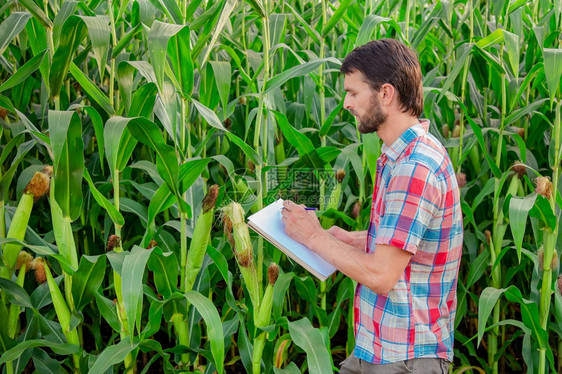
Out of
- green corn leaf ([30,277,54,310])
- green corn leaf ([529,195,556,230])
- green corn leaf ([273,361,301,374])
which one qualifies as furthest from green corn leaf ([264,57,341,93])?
green corn leaf ([30,277,54,310])

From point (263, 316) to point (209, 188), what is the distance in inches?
23.1

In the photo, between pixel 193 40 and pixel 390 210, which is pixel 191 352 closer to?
pixel 390 210

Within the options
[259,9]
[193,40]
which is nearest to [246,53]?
[193,40]

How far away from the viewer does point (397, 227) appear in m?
1.58

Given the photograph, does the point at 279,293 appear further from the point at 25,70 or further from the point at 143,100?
the point at 25,70

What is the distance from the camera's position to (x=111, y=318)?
2.23 meters

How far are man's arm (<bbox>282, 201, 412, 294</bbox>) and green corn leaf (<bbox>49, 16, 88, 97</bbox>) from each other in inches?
40.9

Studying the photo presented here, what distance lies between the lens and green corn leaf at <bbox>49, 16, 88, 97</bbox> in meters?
2.02

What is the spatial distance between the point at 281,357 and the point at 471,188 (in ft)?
4.44

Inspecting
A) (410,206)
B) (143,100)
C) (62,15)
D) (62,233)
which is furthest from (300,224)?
(62,15)

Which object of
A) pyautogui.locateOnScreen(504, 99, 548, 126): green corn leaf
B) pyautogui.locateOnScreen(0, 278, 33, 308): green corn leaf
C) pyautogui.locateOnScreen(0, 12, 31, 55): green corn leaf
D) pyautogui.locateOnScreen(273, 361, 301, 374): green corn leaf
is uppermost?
pyautogui.locateOnScreen(0, 12, 31, 55): green corn leaf

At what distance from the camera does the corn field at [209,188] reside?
2023 mm

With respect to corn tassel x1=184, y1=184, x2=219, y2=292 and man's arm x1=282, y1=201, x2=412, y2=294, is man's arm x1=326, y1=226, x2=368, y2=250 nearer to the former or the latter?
man's arm x1=282, y1=201, x2=412, y2=294

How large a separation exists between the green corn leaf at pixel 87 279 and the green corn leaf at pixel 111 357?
250 millimetres
